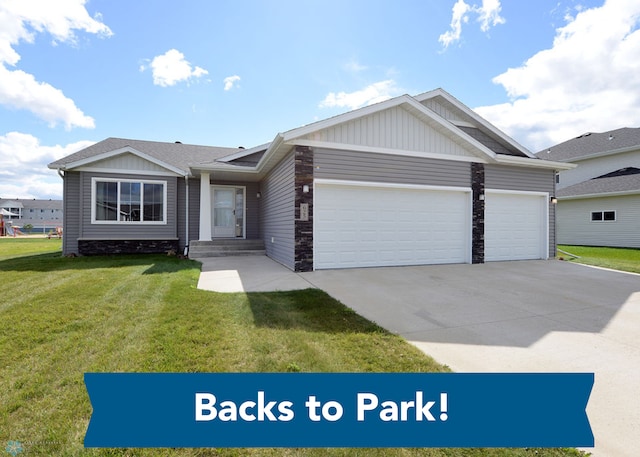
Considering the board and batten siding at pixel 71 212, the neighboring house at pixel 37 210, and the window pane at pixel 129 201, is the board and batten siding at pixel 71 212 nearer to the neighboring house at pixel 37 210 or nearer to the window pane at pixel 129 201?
the window pane at pixel 129 201

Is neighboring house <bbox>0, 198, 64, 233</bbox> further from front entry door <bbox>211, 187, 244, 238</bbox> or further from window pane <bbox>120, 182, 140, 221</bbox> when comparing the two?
front entry door <bbox>211, 187, 244, 238</bbox>

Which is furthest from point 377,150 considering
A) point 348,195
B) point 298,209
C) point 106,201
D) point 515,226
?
point 106,201

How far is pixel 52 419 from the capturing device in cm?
203

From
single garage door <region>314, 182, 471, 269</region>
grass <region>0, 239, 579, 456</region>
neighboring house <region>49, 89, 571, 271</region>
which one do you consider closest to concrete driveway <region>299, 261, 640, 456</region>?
grass <region>0, 239, 579, 456</region>

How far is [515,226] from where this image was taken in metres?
10.2

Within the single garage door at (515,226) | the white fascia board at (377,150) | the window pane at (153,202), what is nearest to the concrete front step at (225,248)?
the window pane at (153,202)

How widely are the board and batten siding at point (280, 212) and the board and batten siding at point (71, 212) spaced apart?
6643mm

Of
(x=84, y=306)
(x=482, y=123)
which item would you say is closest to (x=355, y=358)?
(x=84, y=306)

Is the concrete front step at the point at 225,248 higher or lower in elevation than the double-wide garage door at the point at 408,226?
lower

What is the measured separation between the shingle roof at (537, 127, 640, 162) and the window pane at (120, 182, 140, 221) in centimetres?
2683

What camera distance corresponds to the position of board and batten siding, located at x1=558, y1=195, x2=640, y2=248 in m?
15.5

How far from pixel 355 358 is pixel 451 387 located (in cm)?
89

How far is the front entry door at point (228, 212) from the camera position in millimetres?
12367

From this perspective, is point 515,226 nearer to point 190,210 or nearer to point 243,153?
point 243,153
